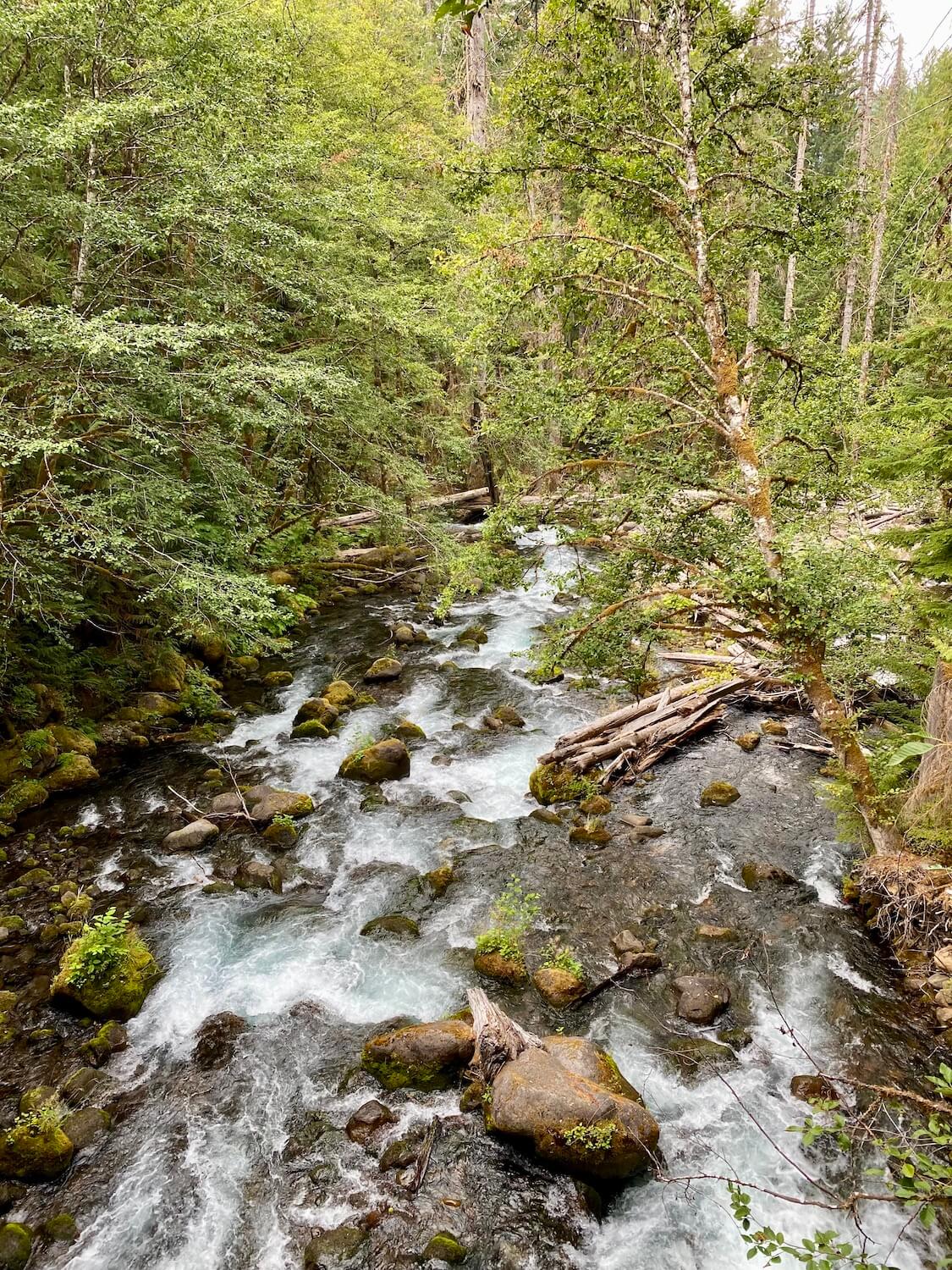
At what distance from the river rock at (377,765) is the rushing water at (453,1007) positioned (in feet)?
1.03

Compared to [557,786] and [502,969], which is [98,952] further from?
[557,786]

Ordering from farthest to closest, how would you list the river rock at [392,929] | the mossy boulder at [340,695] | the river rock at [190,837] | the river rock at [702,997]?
the mossy boulder at [340,695]
the river rock at [190,837]
the river rock at [392,929]
the river rock at [702,997]

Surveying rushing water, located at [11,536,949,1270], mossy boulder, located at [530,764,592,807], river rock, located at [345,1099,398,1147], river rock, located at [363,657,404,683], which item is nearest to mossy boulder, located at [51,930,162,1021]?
rushing water, located at [11,536,949,1270]

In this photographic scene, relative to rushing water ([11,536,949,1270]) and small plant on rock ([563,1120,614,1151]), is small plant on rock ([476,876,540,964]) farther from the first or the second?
small plant on rock ([563,1120,614,1151])

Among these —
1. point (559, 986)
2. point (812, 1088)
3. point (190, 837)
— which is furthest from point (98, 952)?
point (812, 1088)

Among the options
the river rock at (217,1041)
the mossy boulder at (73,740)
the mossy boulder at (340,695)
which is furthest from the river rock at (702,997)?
the mossy boulder at (73,740)

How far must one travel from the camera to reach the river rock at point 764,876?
27.1 ft

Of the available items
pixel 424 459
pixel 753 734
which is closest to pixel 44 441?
pixel 753 734

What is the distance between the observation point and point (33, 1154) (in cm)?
527

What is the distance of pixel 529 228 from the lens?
7297 millimetres

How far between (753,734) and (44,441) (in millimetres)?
10931

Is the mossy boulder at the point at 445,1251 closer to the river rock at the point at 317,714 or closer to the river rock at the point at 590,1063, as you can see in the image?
the river rock at the point at 590,1063

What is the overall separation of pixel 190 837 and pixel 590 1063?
6317 millimetres

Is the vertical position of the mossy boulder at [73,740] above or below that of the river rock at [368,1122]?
above
